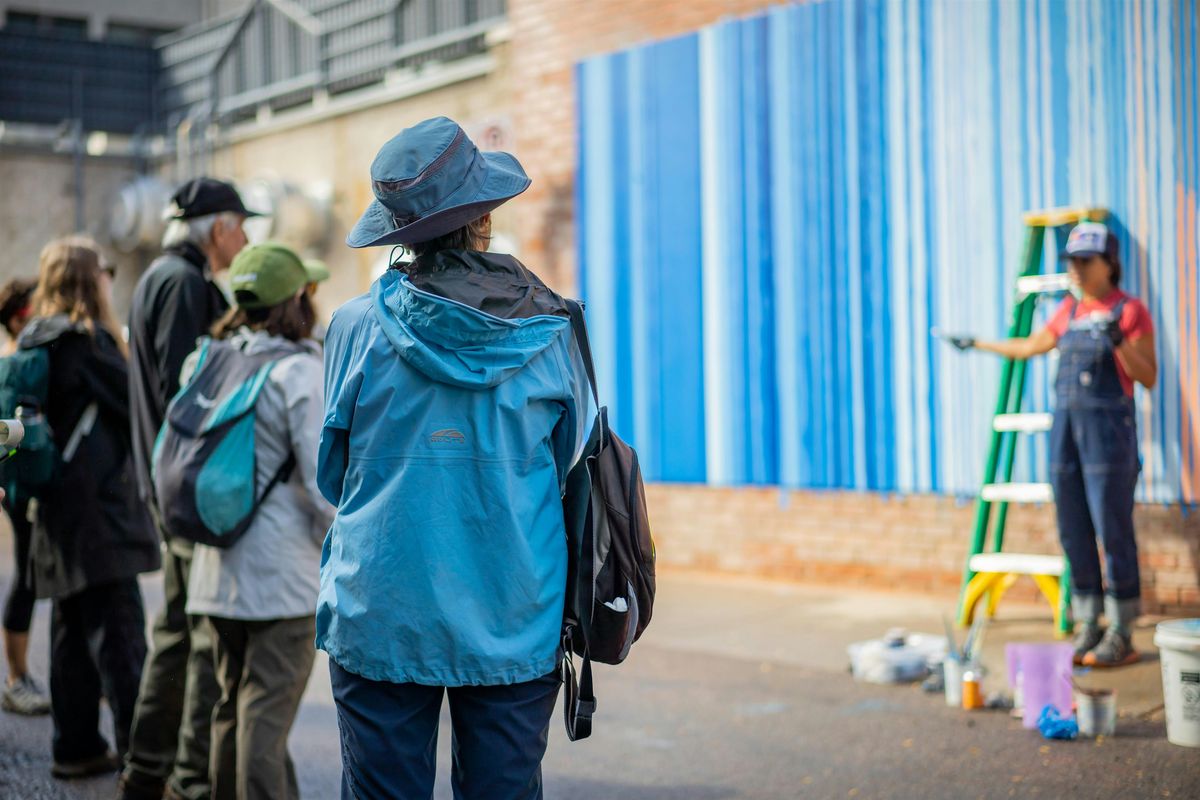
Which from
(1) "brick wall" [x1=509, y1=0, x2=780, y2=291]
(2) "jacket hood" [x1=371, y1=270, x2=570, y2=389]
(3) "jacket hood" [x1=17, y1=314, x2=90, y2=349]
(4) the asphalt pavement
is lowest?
(4) the asphalt pavement

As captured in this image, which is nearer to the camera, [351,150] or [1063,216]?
[1063,216]

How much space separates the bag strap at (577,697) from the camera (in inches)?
111

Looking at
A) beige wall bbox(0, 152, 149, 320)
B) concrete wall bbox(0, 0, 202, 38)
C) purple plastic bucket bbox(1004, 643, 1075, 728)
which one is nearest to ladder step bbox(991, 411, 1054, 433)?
purple plastic bucket bbox(1004, 643, 1075, 728)

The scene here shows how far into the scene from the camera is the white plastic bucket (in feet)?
16.3

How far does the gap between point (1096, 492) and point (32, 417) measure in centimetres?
468

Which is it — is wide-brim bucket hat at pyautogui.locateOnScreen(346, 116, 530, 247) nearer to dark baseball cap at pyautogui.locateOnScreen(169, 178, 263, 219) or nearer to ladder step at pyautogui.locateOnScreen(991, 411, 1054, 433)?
dark baseball cap at pyautogui.locateOnScreen(169, 178, 263, 219)

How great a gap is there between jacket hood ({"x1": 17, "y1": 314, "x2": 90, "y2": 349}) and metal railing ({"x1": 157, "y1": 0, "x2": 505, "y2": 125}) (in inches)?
285

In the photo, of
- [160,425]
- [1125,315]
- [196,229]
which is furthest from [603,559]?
[1125,315]

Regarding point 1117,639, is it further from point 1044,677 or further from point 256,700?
point 256,700

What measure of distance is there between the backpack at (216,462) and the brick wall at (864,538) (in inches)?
199

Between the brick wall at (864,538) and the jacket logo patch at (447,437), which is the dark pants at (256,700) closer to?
the jacket logo patch at (447,437)

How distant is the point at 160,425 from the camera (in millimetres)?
4793

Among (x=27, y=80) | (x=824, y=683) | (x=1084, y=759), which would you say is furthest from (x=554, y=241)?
(x=27, y=80)

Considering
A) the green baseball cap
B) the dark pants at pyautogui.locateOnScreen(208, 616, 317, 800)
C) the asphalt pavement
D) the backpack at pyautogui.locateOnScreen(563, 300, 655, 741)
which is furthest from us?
the asphalt pavement
